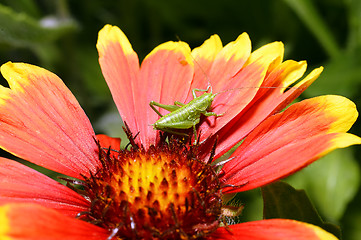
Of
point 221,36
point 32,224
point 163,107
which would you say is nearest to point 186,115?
point 163,107

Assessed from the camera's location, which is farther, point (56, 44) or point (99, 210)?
point (56, 44)

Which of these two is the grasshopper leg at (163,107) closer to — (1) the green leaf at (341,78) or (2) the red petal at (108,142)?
(2) the red petal at (108,142)

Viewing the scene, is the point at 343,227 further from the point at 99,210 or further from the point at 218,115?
the point at 99,210

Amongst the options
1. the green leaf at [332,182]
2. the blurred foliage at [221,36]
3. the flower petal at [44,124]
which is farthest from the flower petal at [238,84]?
the green leaf at [332,182]

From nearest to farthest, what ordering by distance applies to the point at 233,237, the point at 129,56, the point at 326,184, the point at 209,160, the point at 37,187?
1. the point at 233,237
2. the point at 37,187
3. the point at 209,160
4. the point at 129,56
5. the point at 326,184

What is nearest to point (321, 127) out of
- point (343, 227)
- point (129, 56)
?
point (129, 56)

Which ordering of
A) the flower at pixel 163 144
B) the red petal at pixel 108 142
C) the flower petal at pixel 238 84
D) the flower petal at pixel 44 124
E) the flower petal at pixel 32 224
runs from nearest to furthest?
the flower petal at pixel 32 224 < the flower at pixel 163 144 < the flower petal at pixel 44 124 < the flower petal at pixel 238 84 < the red petal at pixel 108 142

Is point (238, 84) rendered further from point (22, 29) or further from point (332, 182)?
point (22, 29)

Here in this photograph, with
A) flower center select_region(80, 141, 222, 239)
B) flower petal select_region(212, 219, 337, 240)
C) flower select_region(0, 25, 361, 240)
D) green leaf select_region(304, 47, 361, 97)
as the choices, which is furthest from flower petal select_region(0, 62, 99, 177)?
green leaf select_region(304, 47, 361, 97)
